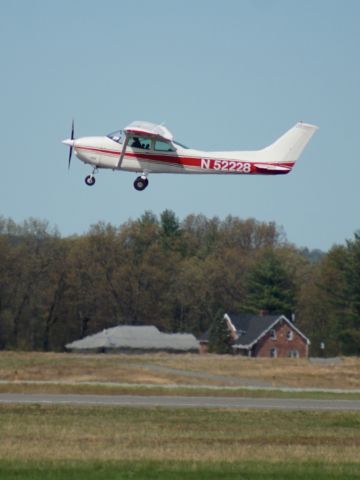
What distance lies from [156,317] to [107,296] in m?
5.49

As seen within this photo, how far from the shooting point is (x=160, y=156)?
31.8 metres

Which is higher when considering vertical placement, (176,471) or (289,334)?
(289,334)

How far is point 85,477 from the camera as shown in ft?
61.4

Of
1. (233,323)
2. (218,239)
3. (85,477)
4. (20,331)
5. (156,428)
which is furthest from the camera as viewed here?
(218,239)

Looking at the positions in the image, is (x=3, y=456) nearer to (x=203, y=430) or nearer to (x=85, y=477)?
(x=85, y=477)

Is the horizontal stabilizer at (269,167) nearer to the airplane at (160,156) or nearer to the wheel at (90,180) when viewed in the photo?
the airplane at (160,156)

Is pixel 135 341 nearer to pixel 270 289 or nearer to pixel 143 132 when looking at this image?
pixel 270 289

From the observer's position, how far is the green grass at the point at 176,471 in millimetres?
18875

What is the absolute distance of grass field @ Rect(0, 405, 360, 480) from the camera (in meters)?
19.8

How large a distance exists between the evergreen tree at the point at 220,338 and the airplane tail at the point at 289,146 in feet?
198

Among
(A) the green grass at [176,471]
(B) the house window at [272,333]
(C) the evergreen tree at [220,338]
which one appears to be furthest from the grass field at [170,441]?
(B) the house window at [272,333]

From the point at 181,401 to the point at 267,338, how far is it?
187ft

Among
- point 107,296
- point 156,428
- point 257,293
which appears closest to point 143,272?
point 107,296

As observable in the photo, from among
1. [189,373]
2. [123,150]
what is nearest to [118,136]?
[123,150]
